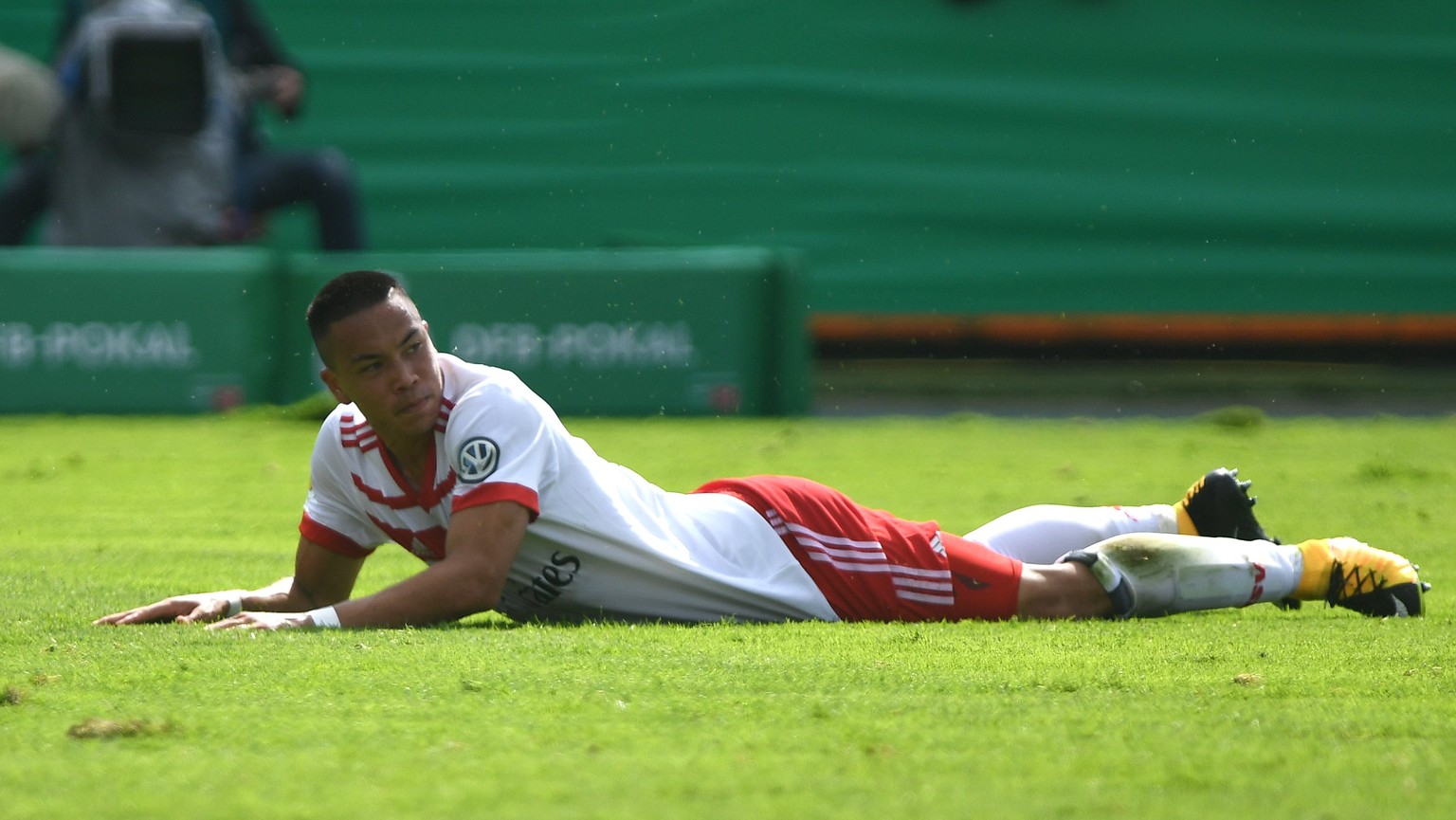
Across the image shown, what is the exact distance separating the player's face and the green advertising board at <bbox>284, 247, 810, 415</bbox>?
7898 mm

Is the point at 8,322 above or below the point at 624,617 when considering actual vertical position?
below

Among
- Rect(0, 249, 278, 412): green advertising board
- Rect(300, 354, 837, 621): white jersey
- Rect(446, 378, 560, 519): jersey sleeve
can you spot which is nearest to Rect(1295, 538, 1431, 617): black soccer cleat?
Rect(300, 354, 837, 621): white jersey

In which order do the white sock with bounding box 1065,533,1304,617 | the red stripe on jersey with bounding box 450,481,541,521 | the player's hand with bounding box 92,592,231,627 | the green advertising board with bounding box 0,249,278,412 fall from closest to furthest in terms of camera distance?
the red stripe on jersey with bounding box 450,481,541,521 → the player's hand with bounding box 92,592,231,627 → the white sock with bounding box 1065,533,1304,617 → the green advertising board with bounding box 0,249,278,412

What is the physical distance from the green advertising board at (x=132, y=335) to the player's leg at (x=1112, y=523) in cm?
785

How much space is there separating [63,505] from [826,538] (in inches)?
159

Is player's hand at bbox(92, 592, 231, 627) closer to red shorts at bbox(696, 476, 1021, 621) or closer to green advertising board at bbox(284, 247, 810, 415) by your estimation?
red shorts at bbox(696, 476, 1021, 621)

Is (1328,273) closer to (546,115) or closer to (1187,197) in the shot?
(1187,197)

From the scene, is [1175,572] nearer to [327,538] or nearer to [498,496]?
[498,496]

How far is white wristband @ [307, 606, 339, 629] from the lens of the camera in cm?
394

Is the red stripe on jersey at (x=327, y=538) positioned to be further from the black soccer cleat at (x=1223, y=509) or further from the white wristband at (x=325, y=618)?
the black soccer cleat at (x=1223, y=509)

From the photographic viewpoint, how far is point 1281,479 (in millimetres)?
8125

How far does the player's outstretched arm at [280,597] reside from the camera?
161 inches

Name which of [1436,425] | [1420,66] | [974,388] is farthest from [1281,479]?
[1420,66]

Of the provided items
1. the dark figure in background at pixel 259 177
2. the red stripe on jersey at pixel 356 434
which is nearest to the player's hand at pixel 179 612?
the red stripe on jersey at pixel 356 434
